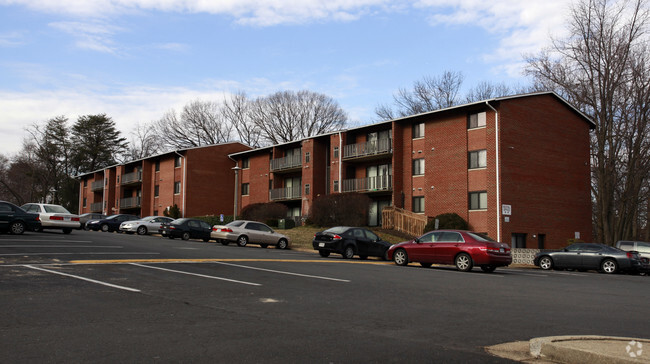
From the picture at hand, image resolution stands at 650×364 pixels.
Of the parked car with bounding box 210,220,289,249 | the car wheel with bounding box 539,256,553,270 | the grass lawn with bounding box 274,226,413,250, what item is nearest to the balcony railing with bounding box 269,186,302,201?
the grass lawn with bounding box 274,226,413,250

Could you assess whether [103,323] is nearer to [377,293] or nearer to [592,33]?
[377,293]

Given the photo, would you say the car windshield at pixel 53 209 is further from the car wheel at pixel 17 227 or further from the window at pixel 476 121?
the window at pixel 476 121

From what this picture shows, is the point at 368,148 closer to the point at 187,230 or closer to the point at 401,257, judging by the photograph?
the point at 187,230

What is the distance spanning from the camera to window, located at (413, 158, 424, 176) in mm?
37844

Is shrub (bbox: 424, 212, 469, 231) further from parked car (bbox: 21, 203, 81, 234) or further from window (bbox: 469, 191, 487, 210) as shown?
parked car (bbox: 21, 203, 81, 234)

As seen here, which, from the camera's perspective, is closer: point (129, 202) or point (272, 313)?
point (272, 313)

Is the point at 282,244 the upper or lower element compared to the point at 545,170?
lower

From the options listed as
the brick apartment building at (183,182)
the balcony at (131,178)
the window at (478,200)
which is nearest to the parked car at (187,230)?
the window at (478,200)

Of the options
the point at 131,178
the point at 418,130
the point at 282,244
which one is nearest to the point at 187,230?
the point at 282,244

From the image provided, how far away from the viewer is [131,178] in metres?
64.1

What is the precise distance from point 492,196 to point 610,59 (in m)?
14.4

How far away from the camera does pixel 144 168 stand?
61.5 meters

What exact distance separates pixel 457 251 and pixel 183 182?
39.5 metres

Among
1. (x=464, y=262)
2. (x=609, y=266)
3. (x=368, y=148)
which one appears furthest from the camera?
(x=368, y=148)
